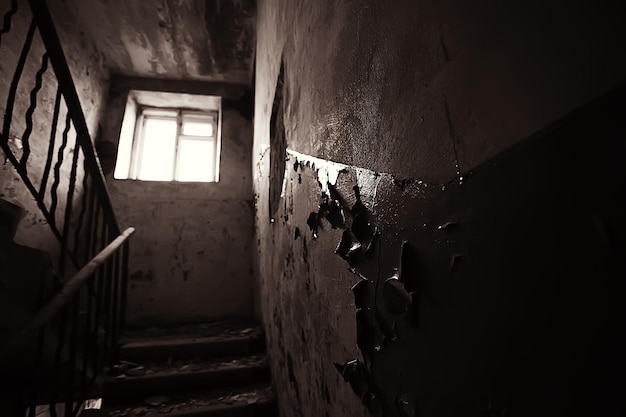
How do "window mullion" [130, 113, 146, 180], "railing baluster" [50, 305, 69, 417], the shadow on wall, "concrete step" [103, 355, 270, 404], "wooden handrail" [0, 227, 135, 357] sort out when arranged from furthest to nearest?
"window mullion" [130, 113, 146, 180] < "concrete step" [103, 355, 270, 404] < "railing baluster" [50, 305, 69, 417] < "wooden handrail" [0, 227, 135, 357] < the shadow on wall

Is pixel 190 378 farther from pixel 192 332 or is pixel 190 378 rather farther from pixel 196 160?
pixel 196 160

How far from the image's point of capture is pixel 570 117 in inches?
7.7

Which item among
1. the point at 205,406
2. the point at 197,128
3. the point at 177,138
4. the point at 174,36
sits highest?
the point at 174,36

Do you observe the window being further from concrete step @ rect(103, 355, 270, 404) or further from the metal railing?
concrete step @ rect(103, 355, 270, 404)

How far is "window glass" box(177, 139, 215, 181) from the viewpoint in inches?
146

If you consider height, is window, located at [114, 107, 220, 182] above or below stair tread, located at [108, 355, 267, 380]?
above

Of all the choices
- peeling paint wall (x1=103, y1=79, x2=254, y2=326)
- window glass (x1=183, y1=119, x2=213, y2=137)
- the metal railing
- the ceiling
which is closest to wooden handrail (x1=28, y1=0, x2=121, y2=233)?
the metal railing

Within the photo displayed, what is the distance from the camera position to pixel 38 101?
7.40ft

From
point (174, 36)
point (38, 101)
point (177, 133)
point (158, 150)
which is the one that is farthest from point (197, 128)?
point (38, 101)

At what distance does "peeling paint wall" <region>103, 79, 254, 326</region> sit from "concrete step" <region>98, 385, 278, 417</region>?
4.12 ft

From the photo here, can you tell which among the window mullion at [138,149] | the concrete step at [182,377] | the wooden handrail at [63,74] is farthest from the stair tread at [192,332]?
the window mullion at [138,149]

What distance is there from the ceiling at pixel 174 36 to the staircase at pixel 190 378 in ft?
9.55

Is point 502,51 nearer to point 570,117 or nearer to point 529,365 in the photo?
point 570,117

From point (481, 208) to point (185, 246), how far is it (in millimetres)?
3303
